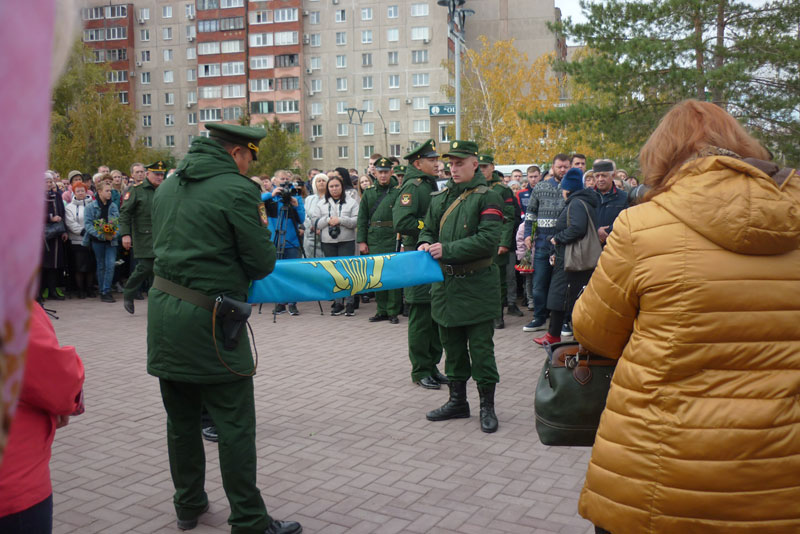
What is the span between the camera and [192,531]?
4.25 metres

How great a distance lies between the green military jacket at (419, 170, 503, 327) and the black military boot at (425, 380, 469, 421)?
627 mm

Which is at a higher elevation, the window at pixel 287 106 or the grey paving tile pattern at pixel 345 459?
the window at pixel 287 106

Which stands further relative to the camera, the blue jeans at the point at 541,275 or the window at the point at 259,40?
the window at the point at 259,40

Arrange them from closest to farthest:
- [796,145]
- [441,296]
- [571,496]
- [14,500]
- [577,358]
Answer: [14,500], [577,358], [571,496], [441,296], [796,145]

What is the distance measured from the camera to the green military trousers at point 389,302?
1166cm

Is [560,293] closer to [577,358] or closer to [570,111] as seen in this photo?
[577,358]

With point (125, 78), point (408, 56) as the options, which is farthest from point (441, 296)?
point (125, 78)

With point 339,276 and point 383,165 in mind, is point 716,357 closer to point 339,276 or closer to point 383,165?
point 339,276

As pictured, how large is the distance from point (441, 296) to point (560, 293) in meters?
3.21

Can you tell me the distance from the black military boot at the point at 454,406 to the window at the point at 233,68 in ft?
266

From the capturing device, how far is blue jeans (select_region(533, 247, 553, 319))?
10312mm

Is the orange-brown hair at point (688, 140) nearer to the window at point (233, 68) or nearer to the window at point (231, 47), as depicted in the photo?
the window at point (233, 68)

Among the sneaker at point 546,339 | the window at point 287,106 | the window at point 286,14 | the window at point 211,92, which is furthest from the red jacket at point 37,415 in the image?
the window at point 211,92

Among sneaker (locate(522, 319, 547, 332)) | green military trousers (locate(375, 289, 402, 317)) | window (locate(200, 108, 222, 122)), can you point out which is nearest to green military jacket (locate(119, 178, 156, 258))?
green military trousers (locate(375, 289, 402, 317))
